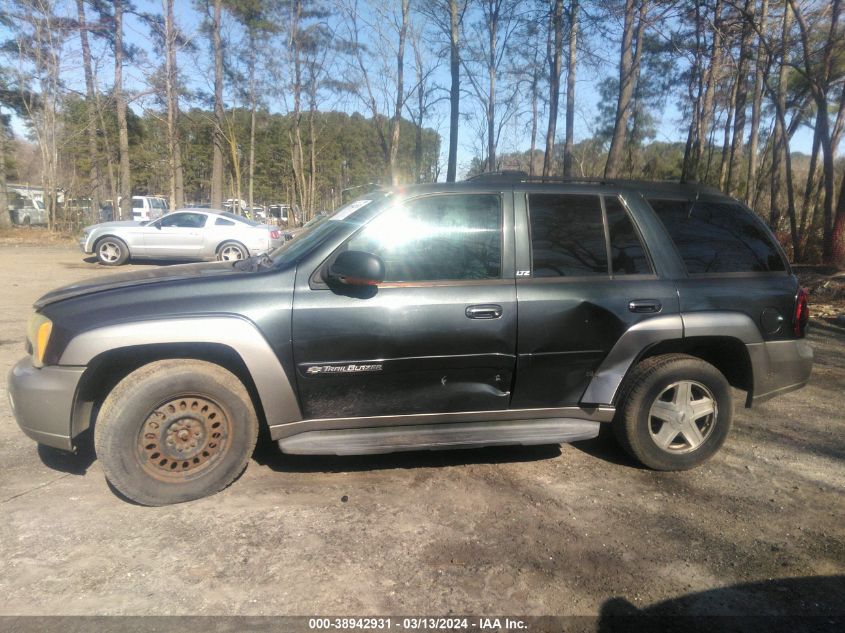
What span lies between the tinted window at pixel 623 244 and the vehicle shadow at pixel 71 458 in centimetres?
353

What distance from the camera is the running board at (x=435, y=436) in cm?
332

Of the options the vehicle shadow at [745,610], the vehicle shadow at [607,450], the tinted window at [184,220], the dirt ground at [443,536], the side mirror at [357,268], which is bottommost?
the vehicle shadow at [745,610]

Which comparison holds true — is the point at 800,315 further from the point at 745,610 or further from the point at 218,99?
the point at 218,99

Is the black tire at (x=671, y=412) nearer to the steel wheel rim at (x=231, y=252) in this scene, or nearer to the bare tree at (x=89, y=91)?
the steel wheel rim at (x=231, y=252)

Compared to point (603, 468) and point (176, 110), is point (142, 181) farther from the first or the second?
point (603, 468)

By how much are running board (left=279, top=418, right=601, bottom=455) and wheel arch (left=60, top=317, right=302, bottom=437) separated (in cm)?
19

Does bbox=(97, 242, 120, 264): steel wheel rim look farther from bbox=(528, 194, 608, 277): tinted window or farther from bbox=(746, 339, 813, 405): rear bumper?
bbox=(746, 339, 813, 405): rear bumper

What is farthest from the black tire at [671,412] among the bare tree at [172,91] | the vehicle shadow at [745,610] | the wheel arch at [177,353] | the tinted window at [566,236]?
the bare tree at [172,91]

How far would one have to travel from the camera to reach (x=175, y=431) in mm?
3236

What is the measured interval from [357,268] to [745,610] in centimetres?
241

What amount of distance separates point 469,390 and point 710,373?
160 centimetres

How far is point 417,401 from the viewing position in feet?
11.2

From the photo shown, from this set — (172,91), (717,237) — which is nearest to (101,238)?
(172,91)

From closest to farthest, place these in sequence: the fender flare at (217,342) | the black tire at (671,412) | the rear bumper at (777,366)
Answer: the fender flare at (217,342) < the black tire at (671,412) < the rear bumper at (777,366)
